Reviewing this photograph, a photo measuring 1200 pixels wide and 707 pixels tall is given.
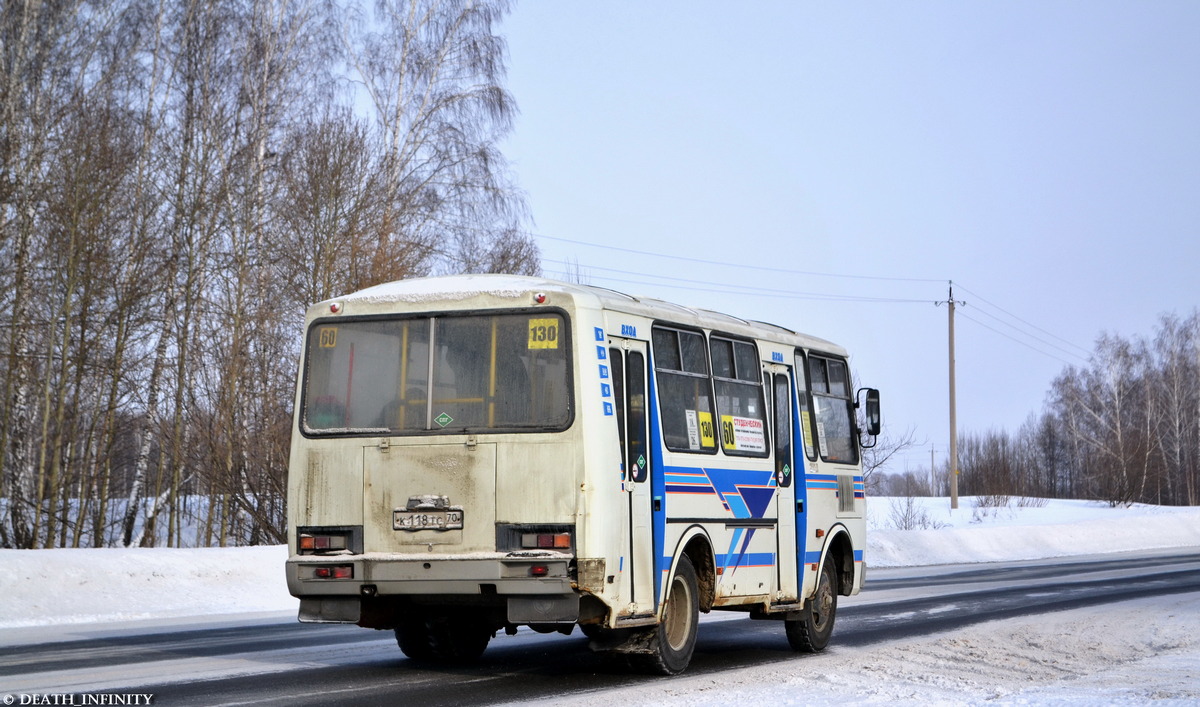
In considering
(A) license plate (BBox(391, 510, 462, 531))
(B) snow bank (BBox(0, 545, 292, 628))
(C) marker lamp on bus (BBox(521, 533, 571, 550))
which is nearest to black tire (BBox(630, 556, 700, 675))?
(C) marker lamp on bus (BBox(521, 533, 571, 550))

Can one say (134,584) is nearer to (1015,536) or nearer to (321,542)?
(321,542)

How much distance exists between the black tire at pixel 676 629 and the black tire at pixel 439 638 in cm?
177

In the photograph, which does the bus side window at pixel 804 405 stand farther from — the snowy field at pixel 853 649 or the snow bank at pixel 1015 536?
the snow bank at pixel 1015 536

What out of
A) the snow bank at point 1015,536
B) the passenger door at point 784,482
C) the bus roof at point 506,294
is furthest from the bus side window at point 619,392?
the snow bank at point 1015,536

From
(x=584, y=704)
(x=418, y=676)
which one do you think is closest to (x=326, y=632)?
(x=418, y=676)

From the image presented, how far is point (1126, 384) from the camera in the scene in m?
93.6

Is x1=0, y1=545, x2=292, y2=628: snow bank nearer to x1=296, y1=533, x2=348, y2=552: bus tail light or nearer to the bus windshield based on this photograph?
x1=296, y1=533, x2=348, y2=552: bus tail light

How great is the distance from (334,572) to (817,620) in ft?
17.6

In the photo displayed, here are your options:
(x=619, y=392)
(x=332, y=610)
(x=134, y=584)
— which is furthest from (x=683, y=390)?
(x=134, y=584)

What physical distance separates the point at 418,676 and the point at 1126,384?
299ft

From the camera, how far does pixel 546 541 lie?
9797 millimetres

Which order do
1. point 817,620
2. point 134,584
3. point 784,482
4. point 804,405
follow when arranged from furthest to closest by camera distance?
point 134,584, point 804,405, point 817,620, point 784,482

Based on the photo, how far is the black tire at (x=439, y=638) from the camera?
11742 millimetres

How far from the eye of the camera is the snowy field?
962 centimetres
